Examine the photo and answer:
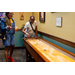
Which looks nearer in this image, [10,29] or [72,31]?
[72,31]

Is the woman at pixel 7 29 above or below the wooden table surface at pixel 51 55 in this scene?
above

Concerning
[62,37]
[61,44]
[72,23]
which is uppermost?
[72,23]

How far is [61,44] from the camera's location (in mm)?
2740

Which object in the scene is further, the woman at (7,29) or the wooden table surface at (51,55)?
the woman at (7,29)

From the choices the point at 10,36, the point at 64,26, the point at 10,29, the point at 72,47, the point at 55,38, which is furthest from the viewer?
the point at 10,36

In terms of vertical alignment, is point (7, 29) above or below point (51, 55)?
above

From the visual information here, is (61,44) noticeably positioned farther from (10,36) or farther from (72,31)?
(10,36)

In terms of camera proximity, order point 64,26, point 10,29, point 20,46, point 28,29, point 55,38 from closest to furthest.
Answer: point 64,26 → point 55,38 → point 10,29 → point 28,29 → point 20,46

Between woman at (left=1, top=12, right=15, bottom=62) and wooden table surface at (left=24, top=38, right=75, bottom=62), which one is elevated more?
woman at (left=1, top=12, right=15, bottom=62)

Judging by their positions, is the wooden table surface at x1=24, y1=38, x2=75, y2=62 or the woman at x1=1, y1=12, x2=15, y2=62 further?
the woman at x1=1, y1=12, x2=15, y2=62

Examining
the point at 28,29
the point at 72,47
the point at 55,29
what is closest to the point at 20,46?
the point at 28,29

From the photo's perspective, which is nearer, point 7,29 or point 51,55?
point 51,55

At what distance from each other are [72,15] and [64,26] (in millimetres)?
427
